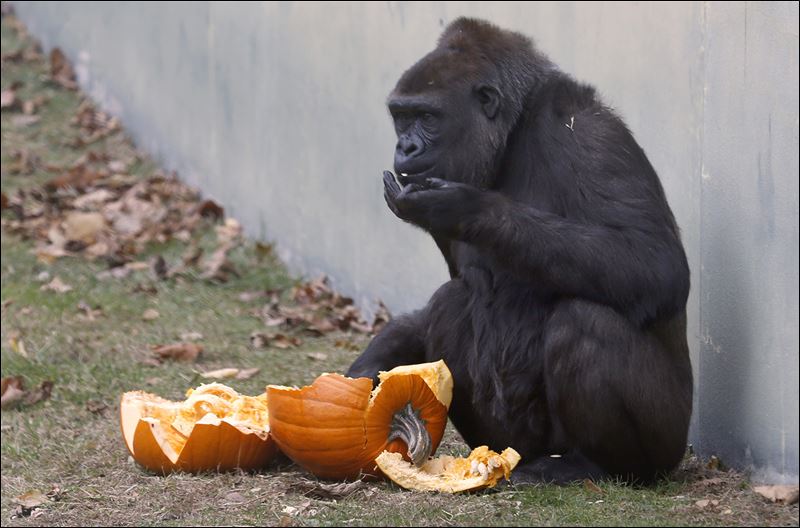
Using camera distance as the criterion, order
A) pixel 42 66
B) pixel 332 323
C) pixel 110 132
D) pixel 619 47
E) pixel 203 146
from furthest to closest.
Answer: pixel 42 66
pixel 110 132
pixel 203 146
pixel 332 323
pixel 619 47

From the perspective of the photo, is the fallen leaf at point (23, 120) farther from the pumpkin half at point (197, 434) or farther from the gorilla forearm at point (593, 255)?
the gorilla forearm at point (593, 255)

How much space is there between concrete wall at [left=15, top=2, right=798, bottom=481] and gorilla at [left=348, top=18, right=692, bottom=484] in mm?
322

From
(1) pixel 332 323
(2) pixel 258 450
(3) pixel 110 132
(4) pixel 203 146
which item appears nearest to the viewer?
(2) pixel 258 450

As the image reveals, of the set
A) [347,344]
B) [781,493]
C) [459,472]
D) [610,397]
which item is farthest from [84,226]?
[781,493]

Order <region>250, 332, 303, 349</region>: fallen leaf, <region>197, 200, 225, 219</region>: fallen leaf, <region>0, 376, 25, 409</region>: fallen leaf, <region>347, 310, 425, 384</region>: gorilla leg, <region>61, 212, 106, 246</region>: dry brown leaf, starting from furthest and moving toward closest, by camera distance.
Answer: <region>197, 200, 225, 219</region>: fallen leaf
<region>61, 212, 106, 246</region>: dry brown leaf
<region>250, 332, 303, 349</region>: fallen leaf
<region>0, 376, 25, 409</region>: fallen leaf
<region>347, 310, 425, 384</region>: gorilla leg

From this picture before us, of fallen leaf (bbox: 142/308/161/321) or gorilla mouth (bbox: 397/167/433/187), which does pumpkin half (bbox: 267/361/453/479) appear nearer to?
gorilla mouth (bbox: 397/167/433/187)

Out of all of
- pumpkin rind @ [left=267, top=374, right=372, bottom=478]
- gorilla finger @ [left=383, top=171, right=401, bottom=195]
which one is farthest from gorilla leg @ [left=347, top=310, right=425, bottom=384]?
gorilla finger @ [left=383, top=171, right=401, bottom=195]

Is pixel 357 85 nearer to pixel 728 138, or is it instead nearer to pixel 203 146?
pixel 203 146

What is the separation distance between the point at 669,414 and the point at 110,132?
27.8 ft

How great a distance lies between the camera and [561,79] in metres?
4.99

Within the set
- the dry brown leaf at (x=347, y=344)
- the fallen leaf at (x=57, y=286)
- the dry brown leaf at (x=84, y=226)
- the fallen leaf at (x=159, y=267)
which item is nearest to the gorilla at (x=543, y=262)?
the dry brown leaf at (x=347, y=344)

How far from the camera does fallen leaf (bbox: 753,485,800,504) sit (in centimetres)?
431

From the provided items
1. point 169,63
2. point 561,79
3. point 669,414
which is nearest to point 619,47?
point 561,79

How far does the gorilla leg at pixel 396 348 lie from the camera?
5.25 meters
